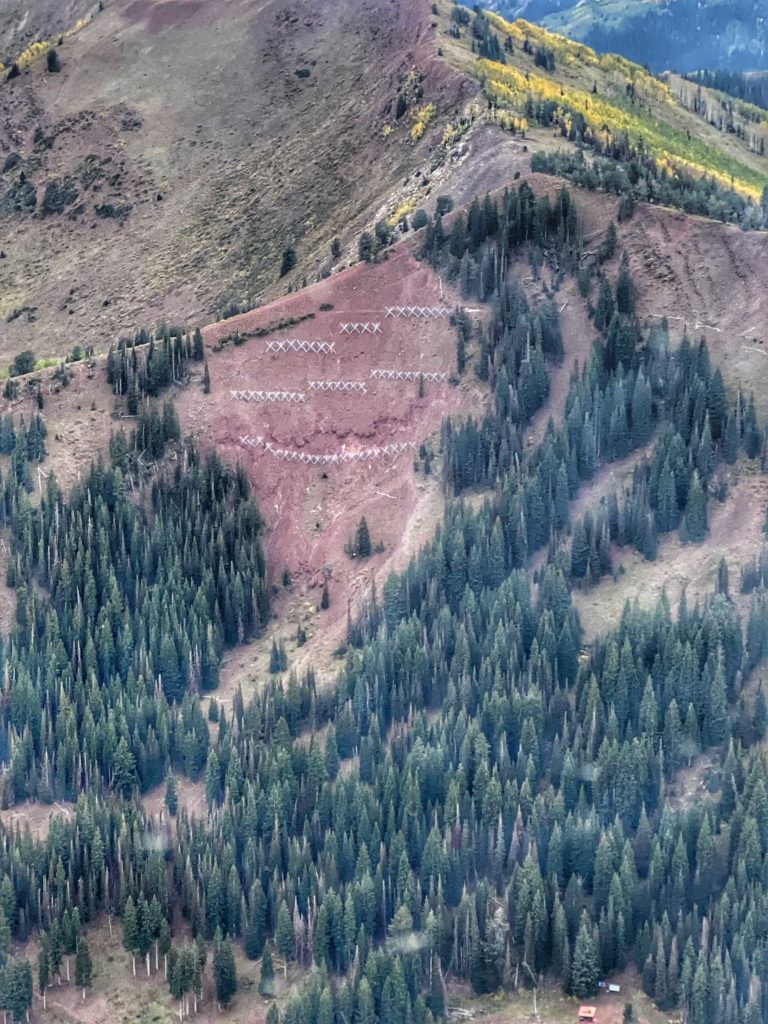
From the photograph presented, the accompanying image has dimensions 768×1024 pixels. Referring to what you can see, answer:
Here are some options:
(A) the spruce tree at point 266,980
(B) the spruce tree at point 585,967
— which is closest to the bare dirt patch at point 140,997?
(A) the spruce tree at point 266,980

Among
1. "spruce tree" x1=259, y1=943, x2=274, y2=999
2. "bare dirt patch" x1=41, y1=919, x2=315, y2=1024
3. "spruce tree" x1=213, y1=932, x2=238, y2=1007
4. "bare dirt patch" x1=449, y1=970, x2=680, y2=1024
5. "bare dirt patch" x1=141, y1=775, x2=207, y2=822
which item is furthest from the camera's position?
"bare dirt patch" x1=141, y1=775, x2=207, y2=822

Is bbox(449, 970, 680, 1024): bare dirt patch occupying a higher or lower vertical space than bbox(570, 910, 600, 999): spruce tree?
lower

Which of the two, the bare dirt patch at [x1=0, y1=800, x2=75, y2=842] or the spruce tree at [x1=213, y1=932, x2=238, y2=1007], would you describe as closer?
the spruce tree at [x1=213, y1=932, x2=238, y2=1007]

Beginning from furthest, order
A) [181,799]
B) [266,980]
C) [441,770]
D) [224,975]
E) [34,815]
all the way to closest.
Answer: [34,815]
[181,799]
[441,770]
[266,980]
[224,975]

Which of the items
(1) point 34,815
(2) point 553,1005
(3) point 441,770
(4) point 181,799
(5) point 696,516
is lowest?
(2) point 553,1005

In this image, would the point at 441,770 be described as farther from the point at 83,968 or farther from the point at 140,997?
the point at 83,968

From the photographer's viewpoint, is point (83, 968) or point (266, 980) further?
point (83, 968)

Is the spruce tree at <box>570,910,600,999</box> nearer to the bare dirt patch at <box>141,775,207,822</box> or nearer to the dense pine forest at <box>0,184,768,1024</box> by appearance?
the dense pine forest at <box>0,184,768,1024</box>

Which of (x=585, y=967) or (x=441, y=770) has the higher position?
(x=441, y=770)

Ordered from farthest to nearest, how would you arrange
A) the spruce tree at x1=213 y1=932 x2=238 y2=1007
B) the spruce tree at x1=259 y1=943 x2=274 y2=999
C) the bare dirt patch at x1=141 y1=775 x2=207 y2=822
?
1. the bare dirt patch at x1=141 y1=775 x2=207 y2=822
2. the spruce tree at x1=259 y1=943 x2=274 y2=999
3. the spruce tree at x1=213 y1=932 x2=238 y2=1007

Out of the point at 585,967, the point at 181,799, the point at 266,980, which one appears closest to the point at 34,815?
the point at 181,799

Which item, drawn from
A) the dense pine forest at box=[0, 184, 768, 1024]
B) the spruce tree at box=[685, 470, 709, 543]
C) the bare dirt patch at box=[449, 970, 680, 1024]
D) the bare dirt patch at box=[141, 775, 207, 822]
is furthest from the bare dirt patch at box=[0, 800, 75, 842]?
the spruce tree at box=[685, 470, 709, 543]
